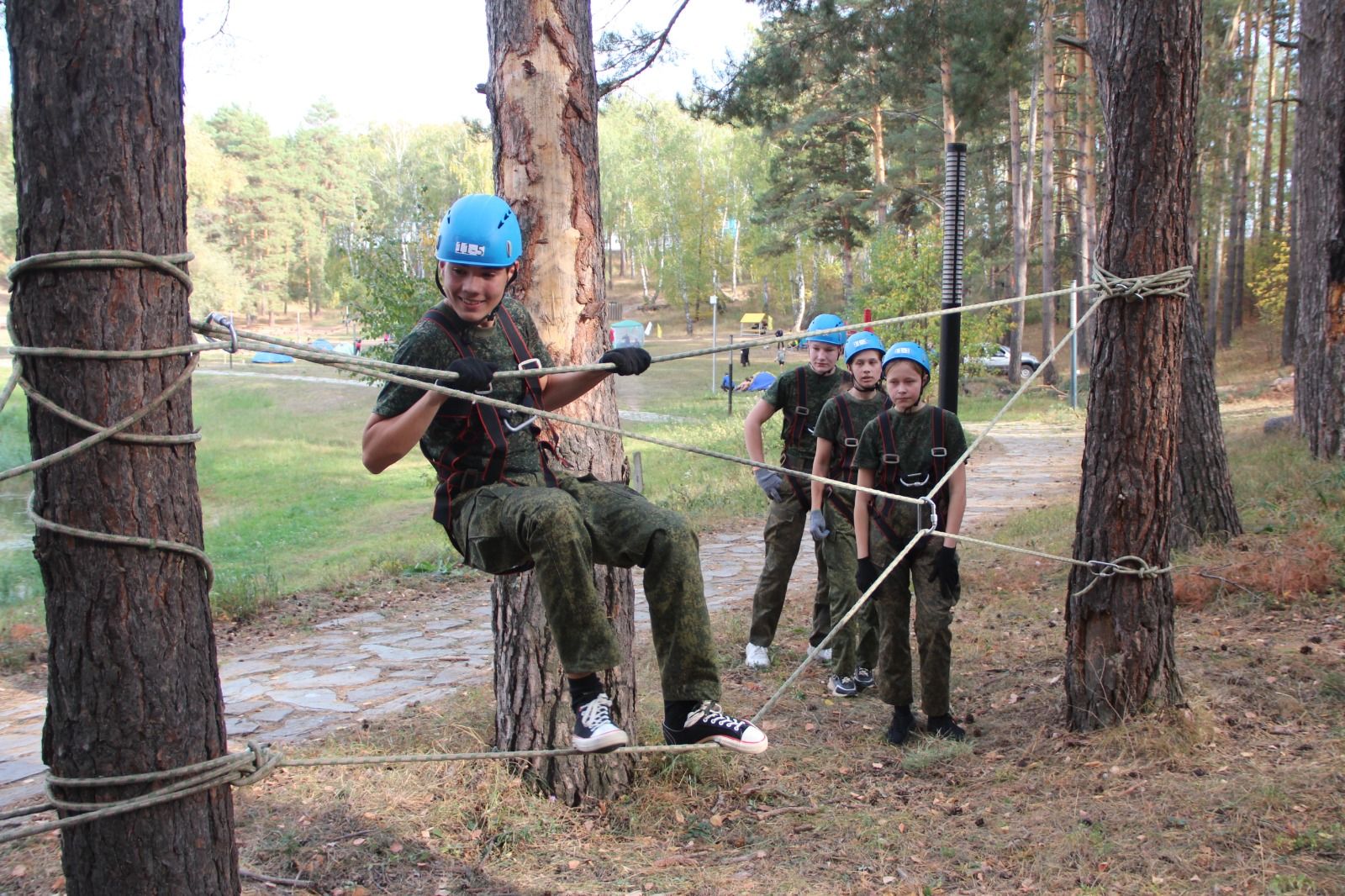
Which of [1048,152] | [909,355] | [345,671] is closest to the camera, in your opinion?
[909,355]

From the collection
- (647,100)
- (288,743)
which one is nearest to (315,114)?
(647,100)

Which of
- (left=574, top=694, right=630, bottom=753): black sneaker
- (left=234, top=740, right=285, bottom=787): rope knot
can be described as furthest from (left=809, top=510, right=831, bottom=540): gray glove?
(left=234, top=740, right=285, bottom=787): rope knot

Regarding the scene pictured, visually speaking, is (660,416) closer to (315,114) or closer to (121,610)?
(121,610)

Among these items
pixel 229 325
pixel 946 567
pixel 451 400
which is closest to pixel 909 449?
pixel 946 567

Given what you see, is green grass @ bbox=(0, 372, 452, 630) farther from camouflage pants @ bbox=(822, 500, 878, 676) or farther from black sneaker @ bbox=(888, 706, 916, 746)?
black sneaker @ bbox=(888, 706, 916, 746)

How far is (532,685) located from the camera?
4980 mm

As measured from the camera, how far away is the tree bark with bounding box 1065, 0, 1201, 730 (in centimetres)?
501

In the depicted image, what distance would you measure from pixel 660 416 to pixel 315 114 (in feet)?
208

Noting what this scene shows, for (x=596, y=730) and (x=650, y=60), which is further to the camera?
(x=650, y=60)

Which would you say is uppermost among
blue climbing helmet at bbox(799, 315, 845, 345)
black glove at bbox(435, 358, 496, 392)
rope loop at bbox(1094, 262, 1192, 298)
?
rope loop at bbox(1094, 262, 1192, 298)

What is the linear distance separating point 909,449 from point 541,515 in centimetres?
271

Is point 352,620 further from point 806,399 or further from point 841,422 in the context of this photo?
point 841,422

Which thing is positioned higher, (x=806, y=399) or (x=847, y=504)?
(x=806, y=399)

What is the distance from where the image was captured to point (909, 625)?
219 inches
